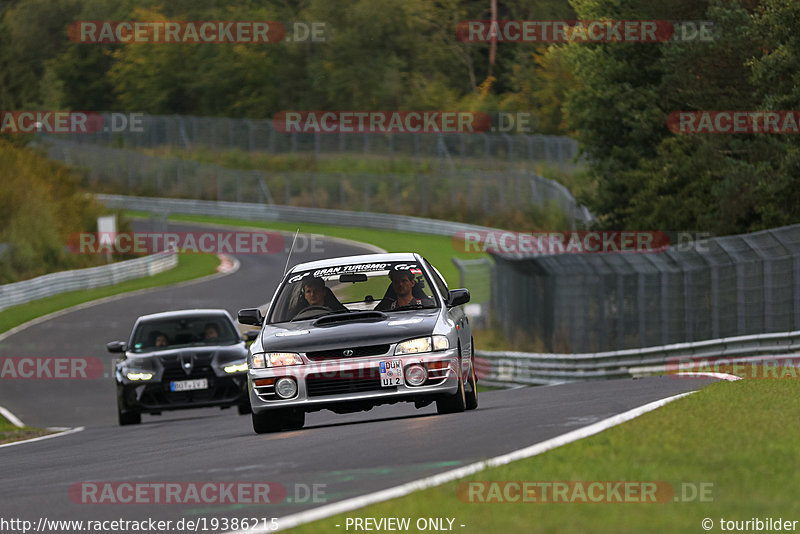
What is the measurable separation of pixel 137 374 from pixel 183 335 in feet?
5.28

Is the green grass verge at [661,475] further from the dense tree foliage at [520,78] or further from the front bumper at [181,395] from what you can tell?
the dense tree foliage at [520,78]

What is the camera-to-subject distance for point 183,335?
19.9 meters

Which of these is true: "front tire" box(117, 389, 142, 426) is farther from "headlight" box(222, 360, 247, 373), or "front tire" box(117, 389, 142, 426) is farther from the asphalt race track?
"headlight" box(222, 360, 247, 373)

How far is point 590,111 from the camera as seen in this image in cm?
4166

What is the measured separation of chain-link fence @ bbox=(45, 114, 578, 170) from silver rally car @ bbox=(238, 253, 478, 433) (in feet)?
172

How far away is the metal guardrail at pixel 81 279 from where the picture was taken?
43969mm

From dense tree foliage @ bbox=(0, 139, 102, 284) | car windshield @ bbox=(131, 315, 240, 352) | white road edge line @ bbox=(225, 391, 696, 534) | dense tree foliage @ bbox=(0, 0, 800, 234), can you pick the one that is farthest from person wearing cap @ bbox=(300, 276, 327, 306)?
dense tree foliage @ bbox=(0, 139, 102, 284)

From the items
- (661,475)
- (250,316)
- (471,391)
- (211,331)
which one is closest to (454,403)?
(471,391)

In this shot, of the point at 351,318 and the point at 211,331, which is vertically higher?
the point at 351,318

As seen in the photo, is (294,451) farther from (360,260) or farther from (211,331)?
(211,331)

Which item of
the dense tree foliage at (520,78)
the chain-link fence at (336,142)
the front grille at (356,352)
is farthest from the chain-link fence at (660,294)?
the chain-link fence at (336,142)

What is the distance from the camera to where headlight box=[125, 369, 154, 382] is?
1833cm

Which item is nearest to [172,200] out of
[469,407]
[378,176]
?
[378,176]

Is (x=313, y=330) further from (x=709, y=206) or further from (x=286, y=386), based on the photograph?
(x=709, y=206)
